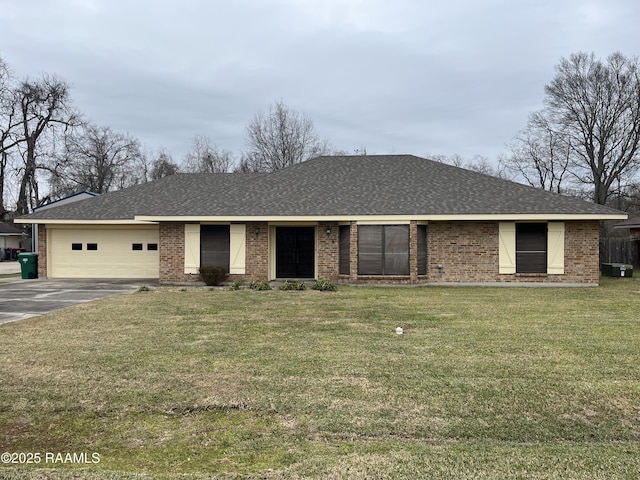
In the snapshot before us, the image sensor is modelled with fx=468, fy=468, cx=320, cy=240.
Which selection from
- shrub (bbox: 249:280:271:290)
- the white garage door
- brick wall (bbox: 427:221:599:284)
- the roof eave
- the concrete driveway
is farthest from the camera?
the white garage door

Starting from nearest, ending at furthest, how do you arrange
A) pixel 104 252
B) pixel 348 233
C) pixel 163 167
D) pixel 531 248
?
1. pixel 531 248
2. pixel 348 233
3. pixel 104 252
4. pixel 163 167

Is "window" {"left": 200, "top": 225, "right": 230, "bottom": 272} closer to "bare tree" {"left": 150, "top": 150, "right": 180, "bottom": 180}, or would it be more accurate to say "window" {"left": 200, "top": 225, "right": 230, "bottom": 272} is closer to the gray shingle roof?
the gray shingle roof

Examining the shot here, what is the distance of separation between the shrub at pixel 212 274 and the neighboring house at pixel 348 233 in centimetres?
54

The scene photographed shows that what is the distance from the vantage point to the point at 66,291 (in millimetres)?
14609

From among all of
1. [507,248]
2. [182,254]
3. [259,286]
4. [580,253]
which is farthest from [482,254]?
[182,254]

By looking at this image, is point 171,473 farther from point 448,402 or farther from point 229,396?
point 448,402

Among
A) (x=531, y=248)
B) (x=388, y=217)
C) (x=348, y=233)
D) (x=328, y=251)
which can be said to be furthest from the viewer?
(x=328, y=251)

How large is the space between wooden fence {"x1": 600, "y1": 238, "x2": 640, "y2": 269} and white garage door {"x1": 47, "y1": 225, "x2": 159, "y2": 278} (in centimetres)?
2341

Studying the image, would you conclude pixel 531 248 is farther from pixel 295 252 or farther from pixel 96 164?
pixel 96 164

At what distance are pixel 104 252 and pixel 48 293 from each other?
19.1 feet

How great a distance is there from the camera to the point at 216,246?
56.0 ft

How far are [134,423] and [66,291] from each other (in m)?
12.2

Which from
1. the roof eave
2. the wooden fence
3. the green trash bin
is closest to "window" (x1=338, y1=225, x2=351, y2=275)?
the roof eave

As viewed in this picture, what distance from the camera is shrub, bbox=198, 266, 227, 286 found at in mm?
16344
